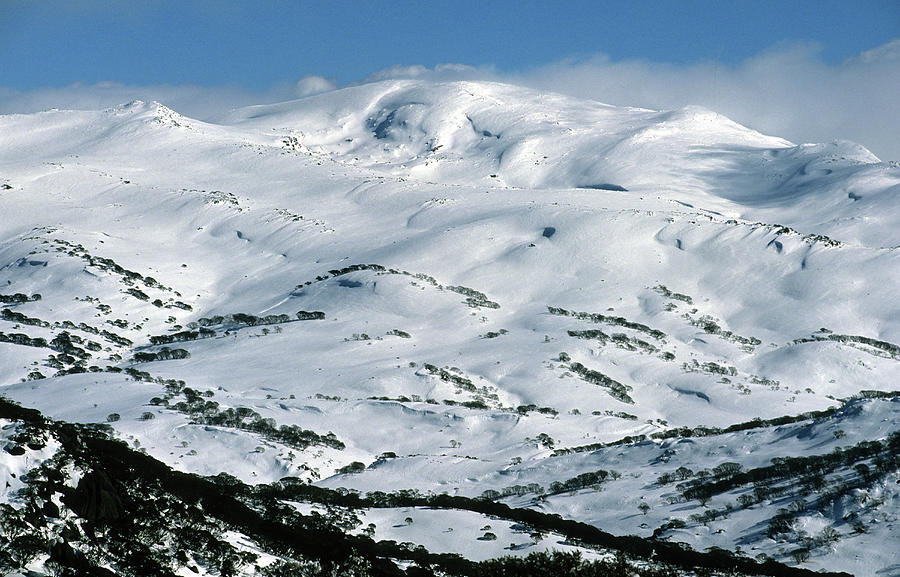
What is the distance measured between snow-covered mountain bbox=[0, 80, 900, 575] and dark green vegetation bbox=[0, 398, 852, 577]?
0.51 m

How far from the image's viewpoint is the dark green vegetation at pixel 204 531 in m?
42.2

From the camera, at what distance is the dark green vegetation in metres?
42.2

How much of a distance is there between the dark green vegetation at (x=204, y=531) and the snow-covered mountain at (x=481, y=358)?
1.67 ft

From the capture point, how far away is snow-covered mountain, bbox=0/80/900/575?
255 ft

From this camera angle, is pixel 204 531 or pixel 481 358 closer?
pixel 204 531

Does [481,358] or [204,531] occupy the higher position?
[481,358]

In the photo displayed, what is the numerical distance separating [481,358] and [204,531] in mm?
81778

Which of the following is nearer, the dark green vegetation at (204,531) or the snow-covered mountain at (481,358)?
the dark green vegetation at (204,531)

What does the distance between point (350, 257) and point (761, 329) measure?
6600 cm

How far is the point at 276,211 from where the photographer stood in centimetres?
19075

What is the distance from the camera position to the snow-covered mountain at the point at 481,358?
255ft

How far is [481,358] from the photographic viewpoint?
130 meters

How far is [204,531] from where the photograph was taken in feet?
163

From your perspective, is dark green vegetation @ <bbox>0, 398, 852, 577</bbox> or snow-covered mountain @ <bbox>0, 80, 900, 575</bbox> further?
snow-covered mountain @ <bbox>0, 80, 900, 575</bbox>
